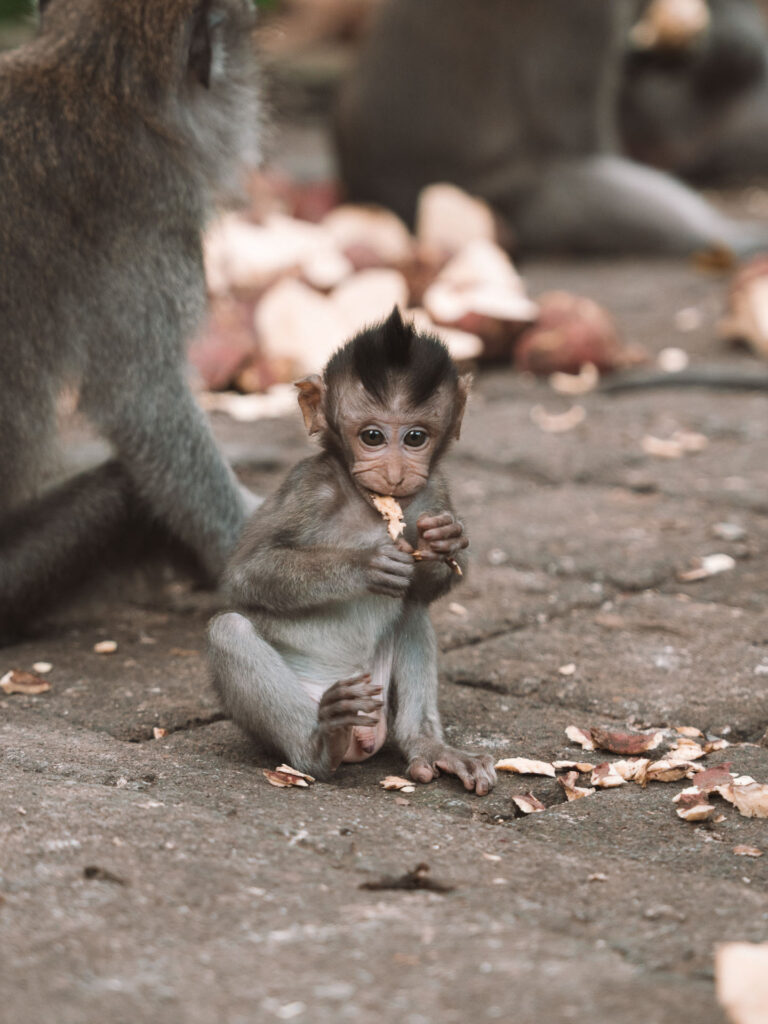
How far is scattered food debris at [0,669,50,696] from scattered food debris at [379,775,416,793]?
97 centimetres

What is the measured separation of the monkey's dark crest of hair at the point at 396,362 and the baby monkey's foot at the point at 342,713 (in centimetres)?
52

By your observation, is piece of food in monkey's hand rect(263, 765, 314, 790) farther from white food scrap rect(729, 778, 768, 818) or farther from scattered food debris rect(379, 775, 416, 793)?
white food scrap rect(729, 778, 768, 818)

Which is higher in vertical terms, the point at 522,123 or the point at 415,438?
the point at 522,123

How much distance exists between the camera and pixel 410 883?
219 centimetres

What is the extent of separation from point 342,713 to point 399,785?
0.18m

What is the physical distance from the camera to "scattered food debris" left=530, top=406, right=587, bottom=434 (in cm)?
570

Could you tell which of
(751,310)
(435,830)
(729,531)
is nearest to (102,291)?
(435,830)

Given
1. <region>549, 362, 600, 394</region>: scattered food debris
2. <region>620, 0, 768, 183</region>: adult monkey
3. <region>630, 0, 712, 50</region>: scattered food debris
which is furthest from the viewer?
<region>620, 0, 768, 183</region>: adult monkey

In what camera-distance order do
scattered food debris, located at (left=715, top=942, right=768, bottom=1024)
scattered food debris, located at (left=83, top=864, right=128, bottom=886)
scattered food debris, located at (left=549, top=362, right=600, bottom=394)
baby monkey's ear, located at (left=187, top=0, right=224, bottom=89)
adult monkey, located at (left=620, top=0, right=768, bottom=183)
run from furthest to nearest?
adult monkey, located at (left=620, top=0, right=768, bottom=183) → scattered food debris, located at (left=549, top=362, right=600, bottom=394) → baby monkey's ear, located at (left=187, top=0, right=224, bottom=89) → scattered food debris, located at (left=83, top=864, right=128, bottom=886) → scattered food debris, located at (left=715, top=942, right=768, bottom=1024)

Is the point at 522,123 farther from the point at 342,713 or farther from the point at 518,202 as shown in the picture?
the point at 342,713

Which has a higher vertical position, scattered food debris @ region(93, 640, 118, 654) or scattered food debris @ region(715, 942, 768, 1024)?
scattered food debris @ region(715, 942, 768, 1024)

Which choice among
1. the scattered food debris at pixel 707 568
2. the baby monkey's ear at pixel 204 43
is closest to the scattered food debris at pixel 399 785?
the scattered food debris at pixel 707 568

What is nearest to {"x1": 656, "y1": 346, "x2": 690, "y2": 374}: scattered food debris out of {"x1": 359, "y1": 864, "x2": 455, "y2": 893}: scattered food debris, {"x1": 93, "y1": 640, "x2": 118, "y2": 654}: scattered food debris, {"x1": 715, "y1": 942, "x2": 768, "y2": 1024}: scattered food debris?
{"x1": 93, "y1": 640, "x2": 118, "y2": 654}: scattered food debris

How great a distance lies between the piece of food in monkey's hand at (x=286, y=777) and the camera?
266cm
